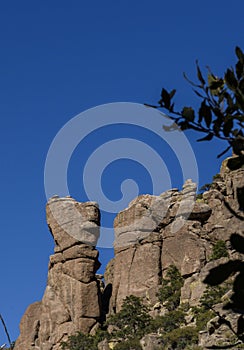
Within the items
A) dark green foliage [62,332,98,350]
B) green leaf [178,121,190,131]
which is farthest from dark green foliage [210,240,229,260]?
green leaf [178,121,190,131]

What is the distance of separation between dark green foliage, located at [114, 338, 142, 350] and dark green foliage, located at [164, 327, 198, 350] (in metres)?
2.34

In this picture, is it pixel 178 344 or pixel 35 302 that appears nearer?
pixel 178 344

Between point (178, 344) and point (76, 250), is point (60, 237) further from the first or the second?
point (178, 344)

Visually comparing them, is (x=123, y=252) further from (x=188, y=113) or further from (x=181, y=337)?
(x=188, y=113)

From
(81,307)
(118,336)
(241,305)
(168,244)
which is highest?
(168,244)

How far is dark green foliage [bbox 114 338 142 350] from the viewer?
44.7 m

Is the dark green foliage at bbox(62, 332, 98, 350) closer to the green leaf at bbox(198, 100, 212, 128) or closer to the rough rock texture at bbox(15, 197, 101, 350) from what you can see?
the rough rock texture at bbox(15, 197, 101, 350)

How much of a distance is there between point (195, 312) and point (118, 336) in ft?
18.0

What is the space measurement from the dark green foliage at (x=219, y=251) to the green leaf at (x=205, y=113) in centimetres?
4825

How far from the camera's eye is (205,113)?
298cm

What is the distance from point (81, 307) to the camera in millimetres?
56625

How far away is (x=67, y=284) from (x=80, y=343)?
8.60 metres

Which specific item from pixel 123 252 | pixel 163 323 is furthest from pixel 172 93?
pixel 123 252

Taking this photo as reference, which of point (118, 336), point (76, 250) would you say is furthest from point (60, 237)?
point (118, 336)
